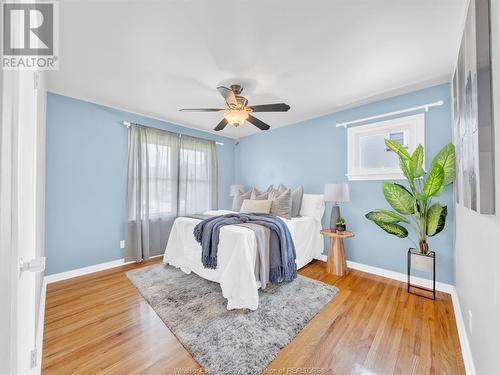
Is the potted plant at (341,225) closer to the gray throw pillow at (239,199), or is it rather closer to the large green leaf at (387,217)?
the large green leaf at (387,217)

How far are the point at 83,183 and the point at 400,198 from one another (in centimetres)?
411

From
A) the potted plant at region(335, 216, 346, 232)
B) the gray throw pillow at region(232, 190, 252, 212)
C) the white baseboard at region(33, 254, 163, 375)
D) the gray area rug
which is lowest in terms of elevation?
the gray area rug

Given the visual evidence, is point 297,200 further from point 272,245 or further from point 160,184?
point 160,184

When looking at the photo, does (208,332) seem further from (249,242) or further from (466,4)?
(466,4)

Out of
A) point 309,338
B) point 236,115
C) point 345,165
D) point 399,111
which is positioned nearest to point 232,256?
point 309,338

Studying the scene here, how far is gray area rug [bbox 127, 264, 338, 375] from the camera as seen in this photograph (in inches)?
59.8

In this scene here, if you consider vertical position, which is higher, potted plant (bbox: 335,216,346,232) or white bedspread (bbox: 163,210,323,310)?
potted plant (bbox: 335,216,346,232)

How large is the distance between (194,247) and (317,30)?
2677 mm

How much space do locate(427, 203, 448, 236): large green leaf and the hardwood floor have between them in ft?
2.50

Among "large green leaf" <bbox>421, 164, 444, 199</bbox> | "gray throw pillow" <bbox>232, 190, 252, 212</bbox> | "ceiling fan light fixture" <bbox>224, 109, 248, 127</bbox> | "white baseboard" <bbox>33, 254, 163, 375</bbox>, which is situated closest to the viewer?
"white baseboard" <bbox>33, 254, 163, 375</bbox>

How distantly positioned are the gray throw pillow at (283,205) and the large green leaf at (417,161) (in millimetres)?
1602

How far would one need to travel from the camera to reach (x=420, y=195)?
224 centimetres

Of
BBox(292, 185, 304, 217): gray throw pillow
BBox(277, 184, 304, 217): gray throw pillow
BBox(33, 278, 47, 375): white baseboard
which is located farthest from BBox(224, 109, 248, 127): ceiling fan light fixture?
BBox(33, 278, 47, 375): white baseboard

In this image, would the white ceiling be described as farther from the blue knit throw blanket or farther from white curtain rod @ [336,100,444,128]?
the blue knit throw blanket
